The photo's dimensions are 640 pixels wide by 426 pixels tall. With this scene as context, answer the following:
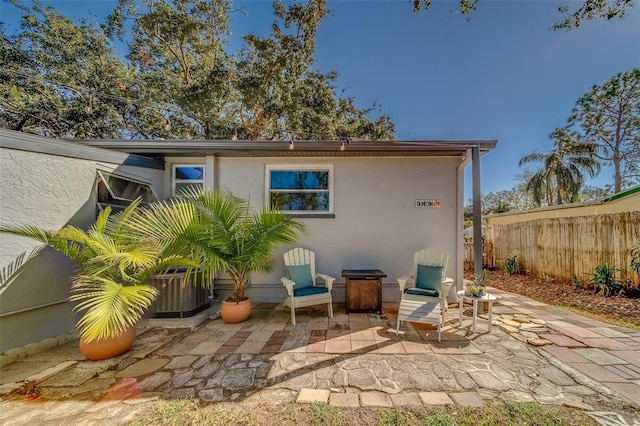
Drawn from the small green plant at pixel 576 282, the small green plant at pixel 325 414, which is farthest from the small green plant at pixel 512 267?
the small green plant at pixel 325 414

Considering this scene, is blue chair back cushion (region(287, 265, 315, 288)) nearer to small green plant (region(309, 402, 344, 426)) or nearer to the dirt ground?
small green plant (region(309, 402, 344, 426))

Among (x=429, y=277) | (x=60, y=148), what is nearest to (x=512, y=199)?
(x=429, y=277)

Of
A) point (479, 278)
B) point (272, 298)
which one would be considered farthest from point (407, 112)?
point (272, 298)

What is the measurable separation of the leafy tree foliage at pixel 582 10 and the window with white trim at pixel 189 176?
4703 mm

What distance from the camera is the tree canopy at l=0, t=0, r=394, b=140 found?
8.45 m

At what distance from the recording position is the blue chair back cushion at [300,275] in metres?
4.29

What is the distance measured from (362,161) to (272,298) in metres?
3.40

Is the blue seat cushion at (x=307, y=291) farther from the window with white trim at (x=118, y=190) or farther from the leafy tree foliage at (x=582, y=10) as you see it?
the leafy tree foliage at (x=582, y=10)

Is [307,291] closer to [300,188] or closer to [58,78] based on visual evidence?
[300,188]

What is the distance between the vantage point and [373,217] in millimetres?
5062

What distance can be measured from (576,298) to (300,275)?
5826mm

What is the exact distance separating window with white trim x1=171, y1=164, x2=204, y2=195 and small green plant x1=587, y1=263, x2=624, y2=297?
8.72 m

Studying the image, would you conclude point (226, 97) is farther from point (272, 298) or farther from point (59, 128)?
point (272, 298)

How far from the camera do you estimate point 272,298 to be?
5.09m
